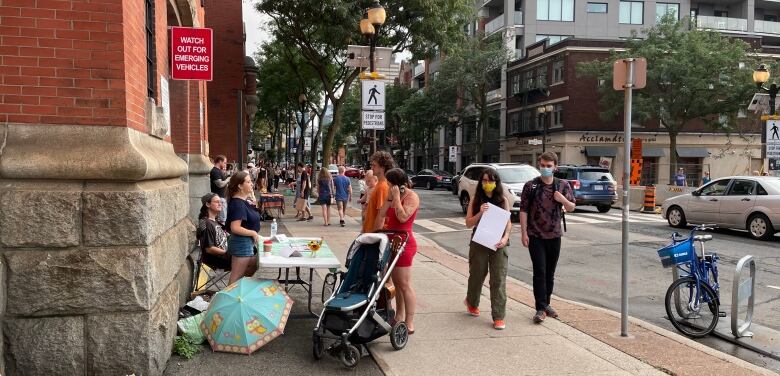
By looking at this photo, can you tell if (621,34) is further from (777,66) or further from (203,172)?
(203,172)

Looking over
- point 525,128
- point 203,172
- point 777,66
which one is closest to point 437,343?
point 203,172

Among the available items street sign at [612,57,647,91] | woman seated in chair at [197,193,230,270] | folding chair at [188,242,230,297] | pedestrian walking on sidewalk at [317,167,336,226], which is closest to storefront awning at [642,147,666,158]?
pedestrian walking on sidewalk at [317,167,336,226]

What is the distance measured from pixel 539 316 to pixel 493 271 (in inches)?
28.7

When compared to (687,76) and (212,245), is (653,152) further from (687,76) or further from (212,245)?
(212,245)

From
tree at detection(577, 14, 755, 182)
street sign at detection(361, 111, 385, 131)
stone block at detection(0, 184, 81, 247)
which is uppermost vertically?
tree at detection(577, 14, 755, 182)

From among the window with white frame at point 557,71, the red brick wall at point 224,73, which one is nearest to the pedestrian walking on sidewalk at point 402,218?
the red brick wall at point 224,73

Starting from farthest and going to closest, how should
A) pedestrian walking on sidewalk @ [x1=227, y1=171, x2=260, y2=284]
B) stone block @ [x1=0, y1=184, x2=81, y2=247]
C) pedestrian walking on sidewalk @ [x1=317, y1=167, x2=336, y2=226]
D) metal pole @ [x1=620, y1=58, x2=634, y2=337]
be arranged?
pedestrian walking on sidewalk @ [x1=317, y1=167, x2=336, y2=226] < pedestrian walking on sidewalk @ [x1=227, y1=171, x2=260, y2=284] < metal pole @ [x1=620, y1=58, x2=634, y2=337] < stone block @ [x1=0, y1=184, x2=81, y2=247]

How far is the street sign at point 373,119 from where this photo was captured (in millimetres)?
10922

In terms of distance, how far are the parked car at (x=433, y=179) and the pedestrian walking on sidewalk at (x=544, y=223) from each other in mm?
32190

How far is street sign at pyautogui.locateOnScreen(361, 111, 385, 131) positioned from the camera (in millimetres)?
10922

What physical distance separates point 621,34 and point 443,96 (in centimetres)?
1464

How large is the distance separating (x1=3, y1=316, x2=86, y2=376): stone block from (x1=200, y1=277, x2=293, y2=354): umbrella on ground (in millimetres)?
1092

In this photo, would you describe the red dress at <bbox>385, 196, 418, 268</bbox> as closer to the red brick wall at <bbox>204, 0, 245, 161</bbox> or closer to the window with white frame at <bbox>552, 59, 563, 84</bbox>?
the red brick wall at <bbox>204, 0, 245, 161</bbox>

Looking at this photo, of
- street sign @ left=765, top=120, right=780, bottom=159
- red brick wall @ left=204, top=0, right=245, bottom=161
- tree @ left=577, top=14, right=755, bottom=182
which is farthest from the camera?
tree @ left=577, top=14, right=755, bottom=182
